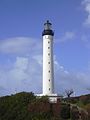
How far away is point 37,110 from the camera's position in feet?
185

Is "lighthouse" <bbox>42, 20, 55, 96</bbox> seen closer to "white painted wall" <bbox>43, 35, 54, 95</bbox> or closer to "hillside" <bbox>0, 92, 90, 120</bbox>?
"white painted wall" <bbox>43, 35, 54, 95</bbox>

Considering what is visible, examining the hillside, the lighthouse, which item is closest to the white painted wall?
the lighthouse

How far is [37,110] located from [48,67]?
1064 cm

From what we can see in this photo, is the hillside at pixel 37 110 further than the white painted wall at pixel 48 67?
No

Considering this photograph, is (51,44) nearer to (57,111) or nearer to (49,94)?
(49,94)

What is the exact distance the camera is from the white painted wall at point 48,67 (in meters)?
64.4

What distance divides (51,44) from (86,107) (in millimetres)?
13869

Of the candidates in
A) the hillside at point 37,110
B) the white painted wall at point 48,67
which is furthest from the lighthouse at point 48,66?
the hillside at point 37,110

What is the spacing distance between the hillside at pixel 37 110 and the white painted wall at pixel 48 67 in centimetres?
445

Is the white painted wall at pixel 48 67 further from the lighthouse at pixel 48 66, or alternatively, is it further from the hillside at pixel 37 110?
the hillside at pixel 37 110

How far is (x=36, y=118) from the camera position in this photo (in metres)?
53.9

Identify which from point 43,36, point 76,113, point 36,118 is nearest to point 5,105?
point 36,118

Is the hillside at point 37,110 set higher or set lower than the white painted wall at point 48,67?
lower

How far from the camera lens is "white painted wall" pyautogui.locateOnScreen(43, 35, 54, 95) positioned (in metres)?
64.4
